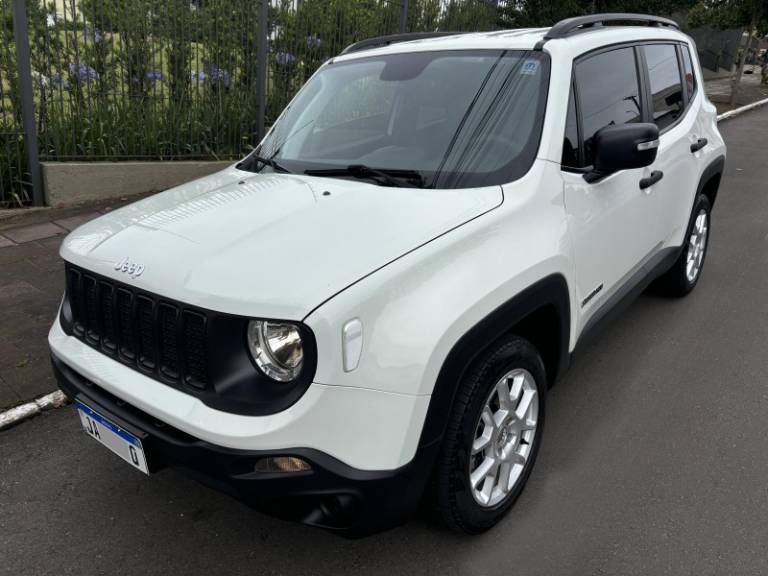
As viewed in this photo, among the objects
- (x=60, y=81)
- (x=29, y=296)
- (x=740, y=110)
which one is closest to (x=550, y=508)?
(x=29, y=296)

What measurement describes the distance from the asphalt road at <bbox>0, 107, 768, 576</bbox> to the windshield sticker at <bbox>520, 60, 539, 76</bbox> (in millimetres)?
1679

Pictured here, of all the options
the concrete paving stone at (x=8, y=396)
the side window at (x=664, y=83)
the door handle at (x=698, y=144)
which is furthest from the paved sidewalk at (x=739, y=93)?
the concrete paving stone at (x=8, y=396)

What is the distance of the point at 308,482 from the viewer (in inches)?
76.2

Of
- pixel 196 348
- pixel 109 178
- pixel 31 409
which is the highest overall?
pixel 196 348

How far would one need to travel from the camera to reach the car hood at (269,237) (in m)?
1.97

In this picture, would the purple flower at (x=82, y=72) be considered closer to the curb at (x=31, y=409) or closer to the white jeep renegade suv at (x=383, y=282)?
the white jeep renegade suv at (x=383, y=282)

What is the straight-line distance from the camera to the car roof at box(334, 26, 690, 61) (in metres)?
2.95

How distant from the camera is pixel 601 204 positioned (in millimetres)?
2975

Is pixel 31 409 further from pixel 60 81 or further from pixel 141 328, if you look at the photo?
pixel 60 81

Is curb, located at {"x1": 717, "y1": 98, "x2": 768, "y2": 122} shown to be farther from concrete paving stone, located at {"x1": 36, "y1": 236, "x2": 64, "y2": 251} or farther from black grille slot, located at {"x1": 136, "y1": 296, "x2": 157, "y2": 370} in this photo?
black grille slot, located at {"x1": 136, "y1": 296, "x2": 157, "y2": 370}

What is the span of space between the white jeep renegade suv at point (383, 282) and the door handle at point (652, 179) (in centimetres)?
2

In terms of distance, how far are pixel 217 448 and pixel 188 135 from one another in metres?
5.97

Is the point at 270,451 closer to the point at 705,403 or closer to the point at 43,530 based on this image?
the point at 43,530

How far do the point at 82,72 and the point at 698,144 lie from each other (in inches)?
213
